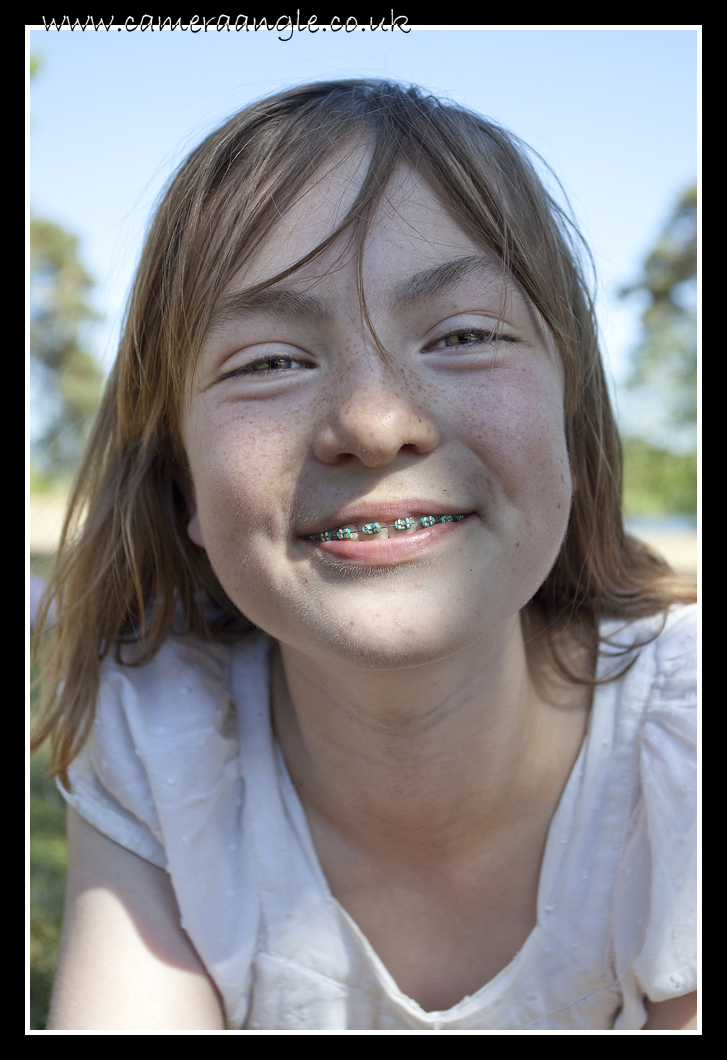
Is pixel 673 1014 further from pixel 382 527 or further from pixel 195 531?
pixel 195 531

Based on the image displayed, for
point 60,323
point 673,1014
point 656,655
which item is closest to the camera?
point 673,1014

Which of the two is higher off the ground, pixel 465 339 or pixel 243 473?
pixel 465 339

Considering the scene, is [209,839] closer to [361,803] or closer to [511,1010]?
[361,803]

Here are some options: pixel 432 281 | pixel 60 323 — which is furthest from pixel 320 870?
pixel 60 323

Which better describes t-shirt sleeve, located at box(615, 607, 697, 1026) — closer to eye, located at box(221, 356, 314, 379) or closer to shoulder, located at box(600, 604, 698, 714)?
shoulder, located at box(600, 604, 698, 714)

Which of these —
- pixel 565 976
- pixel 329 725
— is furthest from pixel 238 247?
pixel 565 976

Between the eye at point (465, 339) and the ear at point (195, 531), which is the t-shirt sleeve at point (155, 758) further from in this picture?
the eye at point (465, 339)

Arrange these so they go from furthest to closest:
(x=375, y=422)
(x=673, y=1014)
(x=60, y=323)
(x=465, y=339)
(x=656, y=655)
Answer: (x=60, y=323)
(x=656, y=655)
(x=673, y=1014)
(x=465, y=339)
(x=375, y=422)

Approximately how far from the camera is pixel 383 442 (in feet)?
3.53

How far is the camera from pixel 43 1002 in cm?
190

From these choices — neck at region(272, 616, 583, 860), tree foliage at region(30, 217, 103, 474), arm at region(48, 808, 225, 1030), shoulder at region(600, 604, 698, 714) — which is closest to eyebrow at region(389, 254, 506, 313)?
neck at region(272, 616, 583, 860)

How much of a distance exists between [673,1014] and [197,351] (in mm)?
1397

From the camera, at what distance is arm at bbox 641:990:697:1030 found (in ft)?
4.27

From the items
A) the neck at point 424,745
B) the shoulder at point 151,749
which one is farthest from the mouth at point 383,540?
the shoulder at point 151,749
